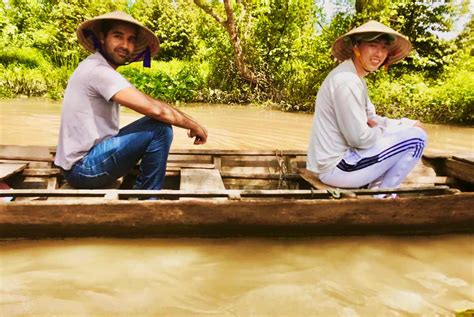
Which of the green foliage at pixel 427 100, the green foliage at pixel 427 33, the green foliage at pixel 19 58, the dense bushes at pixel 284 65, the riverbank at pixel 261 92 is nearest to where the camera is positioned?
the green foliage at pixel 427 100

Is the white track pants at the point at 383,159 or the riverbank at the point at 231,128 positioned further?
the riverbank at the point at 231,128

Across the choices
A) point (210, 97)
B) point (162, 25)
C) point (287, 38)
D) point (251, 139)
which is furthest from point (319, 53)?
point (162, 25)

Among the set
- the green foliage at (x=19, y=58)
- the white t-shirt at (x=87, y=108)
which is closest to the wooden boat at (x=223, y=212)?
the white t-shirt at (x=87, y=108)

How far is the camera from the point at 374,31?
2609 millimetres

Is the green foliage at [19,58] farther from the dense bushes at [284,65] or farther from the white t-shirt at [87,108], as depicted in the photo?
the white t-shirt at [87,108]

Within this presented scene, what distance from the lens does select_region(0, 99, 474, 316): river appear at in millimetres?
1960

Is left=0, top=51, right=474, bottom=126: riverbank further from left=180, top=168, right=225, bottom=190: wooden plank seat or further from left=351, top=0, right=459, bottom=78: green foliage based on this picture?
left=180, top=168, right=225, bottom=190: wooden plank seat

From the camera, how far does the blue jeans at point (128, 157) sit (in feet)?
8.77

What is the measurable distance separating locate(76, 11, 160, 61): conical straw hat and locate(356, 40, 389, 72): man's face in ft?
4.83

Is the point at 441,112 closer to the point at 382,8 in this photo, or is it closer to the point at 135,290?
the point at 382,8

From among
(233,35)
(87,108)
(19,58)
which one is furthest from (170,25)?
(87,108)

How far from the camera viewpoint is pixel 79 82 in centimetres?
260

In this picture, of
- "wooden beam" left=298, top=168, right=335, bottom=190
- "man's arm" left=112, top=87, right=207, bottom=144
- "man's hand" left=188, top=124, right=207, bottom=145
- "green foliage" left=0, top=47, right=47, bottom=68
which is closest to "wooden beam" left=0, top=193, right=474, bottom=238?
"wooden beam" left=298, top=168, right=335, bottom=190

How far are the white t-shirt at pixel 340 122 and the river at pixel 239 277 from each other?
622 mm
